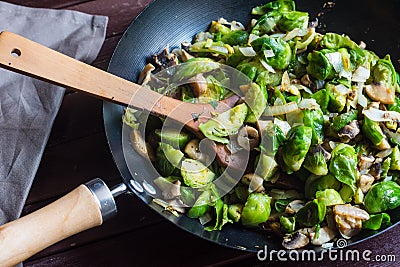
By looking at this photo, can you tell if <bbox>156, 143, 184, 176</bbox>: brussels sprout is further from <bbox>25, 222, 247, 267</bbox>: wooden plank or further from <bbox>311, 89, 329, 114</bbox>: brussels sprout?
<bbox>311, 89, 329, 114</bbox>: brussels sprout

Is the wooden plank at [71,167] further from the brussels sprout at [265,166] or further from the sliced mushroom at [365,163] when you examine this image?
the sliced mushroom at [365,163]

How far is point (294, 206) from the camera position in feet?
5.17

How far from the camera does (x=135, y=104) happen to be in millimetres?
1585

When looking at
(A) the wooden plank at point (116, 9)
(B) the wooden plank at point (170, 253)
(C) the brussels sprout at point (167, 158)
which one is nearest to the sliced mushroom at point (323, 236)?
(B) the wooden plank at point (170, 253)

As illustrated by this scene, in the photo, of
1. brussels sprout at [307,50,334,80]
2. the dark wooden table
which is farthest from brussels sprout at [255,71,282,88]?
the dark wooden table

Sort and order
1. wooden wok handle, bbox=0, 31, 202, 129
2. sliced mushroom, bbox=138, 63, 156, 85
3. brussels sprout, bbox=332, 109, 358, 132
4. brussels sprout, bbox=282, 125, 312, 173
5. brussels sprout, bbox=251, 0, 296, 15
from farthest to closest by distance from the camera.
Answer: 1. brussels sprout, bbox=251, 0, 296, 15
2. sliced mushroom, bbox=138, 63, 156, 85
3. brussels sprout, bbox=332, 109, 358, 132
4. brussels sprout, bbox=282, 125, 312, 173
5. wooden wok handle, bbox=0, 31, 202, 129

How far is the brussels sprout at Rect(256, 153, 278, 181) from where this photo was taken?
1.57 meters

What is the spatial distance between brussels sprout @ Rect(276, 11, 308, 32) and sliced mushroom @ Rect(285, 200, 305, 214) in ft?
1.94

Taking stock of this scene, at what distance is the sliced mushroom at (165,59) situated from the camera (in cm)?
180

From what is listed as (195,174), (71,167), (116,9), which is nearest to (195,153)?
(195,174)

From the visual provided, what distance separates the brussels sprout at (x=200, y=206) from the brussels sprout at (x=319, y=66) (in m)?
0.51

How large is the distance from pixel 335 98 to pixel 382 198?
335mm

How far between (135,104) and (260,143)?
1.26 ft

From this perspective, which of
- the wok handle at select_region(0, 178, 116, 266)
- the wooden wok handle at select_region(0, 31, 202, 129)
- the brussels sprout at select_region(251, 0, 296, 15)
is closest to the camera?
the wok handle at select_region(0, 178, 116, 266)
